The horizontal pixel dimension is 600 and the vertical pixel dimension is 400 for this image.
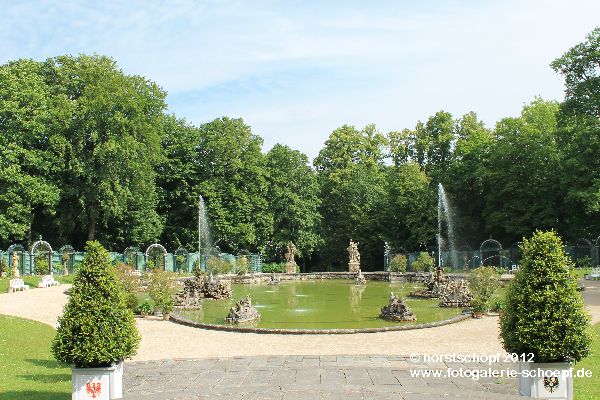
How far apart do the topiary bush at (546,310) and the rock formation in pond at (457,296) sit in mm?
14787

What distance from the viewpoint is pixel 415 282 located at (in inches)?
1572

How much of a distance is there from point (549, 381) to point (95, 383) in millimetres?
6811

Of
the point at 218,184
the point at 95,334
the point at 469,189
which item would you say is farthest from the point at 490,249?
the point at 95,334

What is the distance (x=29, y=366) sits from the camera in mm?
12539

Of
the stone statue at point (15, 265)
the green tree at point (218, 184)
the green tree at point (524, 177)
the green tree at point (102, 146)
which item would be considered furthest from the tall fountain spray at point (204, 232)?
the green tree at point (524, 177)

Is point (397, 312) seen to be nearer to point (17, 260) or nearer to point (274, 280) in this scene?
point (274, 280)

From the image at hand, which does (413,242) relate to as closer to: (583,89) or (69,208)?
(583,89)

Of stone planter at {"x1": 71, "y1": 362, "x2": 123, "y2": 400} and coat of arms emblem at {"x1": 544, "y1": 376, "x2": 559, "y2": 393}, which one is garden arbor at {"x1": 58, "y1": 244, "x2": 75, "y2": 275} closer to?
stone planter at {"x1": 71, "y1": 362, "x2": 123, "y2": 400}

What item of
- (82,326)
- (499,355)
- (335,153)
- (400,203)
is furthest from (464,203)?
(82,326)

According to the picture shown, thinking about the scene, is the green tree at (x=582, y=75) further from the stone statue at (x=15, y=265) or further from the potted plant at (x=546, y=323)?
the stone statue at (x=15, y=265)

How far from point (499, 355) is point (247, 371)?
572 cm

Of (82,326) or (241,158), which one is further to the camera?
(241,158)

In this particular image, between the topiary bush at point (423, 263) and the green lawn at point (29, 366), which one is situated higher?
the topiary bush at point (423, 263)

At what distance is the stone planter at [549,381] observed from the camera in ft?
28.2
